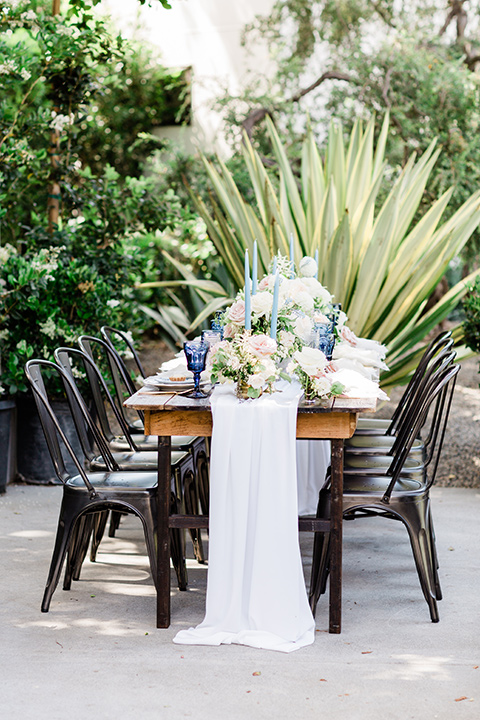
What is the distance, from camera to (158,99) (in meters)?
9.87

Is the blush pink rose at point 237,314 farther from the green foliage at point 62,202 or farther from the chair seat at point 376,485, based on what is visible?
the green foliage at point 62,202

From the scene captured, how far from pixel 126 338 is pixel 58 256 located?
1036 millimetres

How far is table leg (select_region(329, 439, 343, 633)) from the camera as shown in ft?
10.6

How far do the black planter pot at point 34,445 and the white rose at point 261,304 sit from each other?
2.49 meters

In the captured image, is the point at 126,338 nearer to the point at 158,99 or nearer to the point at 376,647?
the point at 376,647

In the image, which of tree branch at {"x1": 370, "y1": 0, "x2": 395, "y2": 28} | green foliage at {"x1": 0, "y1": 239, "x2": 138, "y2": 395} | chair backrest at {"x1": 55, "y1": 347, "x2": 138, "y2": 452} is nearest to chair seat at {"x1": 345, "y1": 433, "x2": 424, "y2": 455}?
chair backrest at {"x1": 55, "y1": 347, "x2": 138, "y2": 452}

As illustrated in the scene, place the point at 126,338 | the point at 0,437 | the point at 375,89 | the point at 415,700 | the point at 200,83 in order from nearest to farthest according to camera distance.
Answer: the point at 415,700 → the point at 126,338 → the point at 0,437 → the point at 375,89 → the point at 200,83

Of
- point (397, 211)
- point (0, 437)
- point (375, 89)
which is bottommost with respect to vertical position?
point (0, 437)

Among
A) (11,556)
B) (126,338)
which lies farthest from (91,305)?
(11,556)

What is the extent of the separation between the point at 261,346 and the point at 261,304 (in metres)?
0.22

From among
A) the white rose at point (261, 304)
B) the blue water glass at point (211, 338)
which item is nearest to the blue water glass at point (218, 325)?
the blue water glass at point (211, 338)

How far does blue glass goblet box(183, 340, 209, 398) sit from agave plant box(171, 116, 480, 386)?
85.8 inches

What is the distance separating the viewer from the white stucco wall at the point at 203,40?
950 cm

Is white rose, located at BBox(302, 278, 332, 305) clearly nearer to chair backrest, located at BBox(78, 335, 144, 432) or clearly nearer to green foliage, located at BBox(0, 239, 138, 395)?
chair backrest, located at BBox(78, 335, 144, 432)
